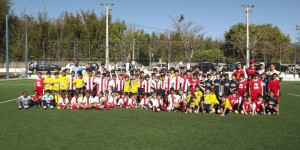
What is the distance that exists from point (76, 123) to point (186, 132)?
2.84 m

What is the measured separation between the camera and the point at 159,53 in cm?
2470

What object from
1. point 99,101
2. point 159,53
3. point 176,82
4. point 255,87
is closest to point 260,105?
point 255,87

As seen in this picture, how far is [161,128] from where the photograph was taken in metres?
6.82

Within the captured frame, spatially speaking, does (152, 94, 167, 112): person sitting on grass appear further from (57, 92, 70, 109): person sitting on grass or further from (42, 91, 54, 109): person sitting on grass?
(42, 91, 54, 109): person sitting on grass

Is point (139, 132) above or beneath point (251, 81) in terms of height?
beneath

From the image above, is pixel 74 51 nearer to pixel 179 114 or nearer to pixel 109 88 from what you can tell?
pixel 109 88

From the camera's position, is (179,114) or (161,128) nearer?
(161,128)

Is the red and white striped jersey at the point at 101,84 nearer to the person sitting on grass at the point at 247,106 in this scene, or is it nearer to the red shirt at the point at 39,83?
the red shirt at the point at 39,83

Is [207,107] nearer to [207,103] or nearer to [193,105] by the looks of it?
[207,103]

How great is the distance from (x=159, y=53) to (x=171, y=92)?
15477 millimetres

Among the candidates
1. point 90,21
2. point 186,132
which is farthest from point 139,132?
point 90,21

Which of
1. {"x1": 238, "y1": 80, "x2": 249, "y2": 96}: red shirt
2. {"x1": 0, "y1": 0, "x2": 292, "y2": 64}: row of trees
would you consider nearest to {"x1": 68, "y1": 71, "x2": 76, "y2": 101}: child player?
{"x1": 238, "y1": 80, "x2": 249, "y2": 96}: red shirt

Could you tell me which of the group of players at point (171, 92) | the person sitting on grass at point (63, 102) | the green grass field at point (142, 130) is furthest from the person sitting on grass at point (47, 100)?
the green grass field at point (142, 130)

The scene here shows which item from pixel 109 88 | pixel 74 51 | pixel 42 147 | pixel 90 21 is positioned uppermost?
pixel 90 21
